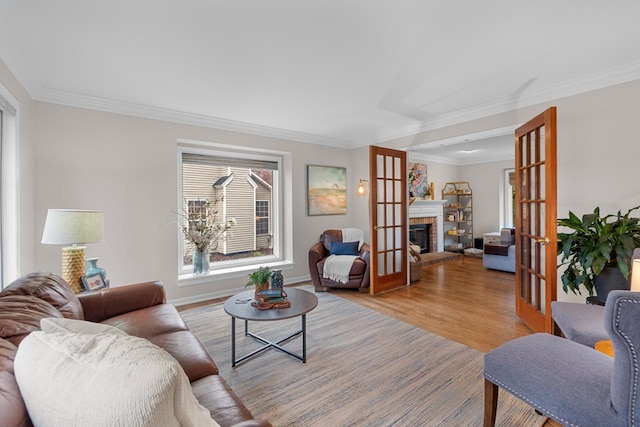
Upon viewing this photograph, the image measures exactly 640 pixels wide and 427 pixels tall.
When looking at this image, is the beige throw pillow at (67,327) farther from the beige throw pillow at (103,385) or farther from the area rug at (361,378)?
the area rug at (361,378)

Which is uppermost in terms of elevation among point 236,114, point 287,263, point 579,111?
point 236,114

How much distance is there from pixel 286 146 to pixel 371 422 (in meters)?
3.76

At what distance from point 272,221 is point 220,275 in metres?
1.24

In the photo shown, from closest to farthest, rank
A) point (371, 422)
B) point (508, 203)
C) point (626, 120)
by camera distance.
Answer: point (371, 422), point (626, 120), point (508, 203)

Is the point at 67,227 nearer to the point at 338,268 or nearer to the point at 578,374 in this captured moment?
the point at 338,268

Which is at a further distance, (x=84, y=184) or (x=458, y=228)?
(x=458, y=228)

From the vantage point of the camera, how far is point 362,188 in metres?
4.90

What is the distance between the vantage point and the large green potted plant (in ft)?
6.94

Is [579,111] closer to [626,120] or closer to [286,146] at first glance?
[626,120]

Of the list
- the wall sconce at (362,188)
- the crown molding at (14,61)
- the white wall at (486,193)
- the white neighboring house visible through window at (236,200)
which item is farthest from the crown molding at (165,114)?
the white wall at (486,193)

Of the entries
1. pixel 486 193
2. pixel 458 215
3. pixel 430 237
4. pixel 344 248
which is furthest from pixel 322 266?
pixel 486 193

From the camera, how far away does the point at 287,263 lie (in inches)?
182

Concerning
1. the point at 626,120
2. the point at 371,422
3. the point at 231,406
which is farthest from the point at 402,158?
the point at 231,406

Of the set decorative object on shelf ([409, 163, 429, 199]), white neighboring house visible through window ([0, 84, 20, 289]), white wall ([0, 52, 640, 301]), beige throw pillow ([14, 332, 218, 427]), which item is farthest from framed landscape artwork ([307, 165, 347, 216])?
beige throw pillow ([14, 332, 218, 427])
